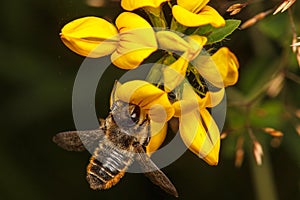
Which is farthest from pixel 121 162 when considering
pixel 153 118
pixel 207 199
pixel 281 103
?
pixel 207 199

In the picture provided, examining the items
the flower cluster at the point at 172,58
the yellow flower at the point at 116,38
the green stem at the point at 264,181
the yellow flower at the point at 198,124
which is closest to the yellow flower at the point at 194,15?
the flower cluster at the point at 172,58

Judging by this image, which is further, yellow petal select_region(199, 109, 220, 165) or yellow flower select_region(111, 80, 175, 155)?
yellow petal select_region(199, 109, 220, 165)

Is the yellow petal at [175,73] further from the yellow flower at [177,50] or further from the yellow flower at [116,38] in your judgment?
the yellow flower at [116,38]

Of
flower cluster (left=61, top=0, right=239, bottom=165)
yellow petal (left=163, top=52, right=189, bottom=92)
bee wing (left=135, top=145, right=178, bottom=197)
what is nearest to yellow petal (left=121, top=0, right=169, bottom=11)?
flower cluster (left=61, top=0, right=239, bottom=165)

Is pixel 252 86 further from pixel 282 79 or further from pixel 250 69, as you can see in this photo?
pixel 282 79

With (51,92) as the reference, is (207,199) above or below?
below

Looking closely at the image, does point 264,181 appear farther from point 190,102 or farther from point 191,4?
point 191,4

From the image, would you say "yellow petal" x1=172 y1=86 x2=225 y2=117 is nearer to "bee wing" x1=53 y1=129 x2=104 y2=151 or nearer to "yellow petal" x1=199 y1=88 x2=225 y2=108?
"yellow petal" x1=199 y1=88 x2=225 y2=108
